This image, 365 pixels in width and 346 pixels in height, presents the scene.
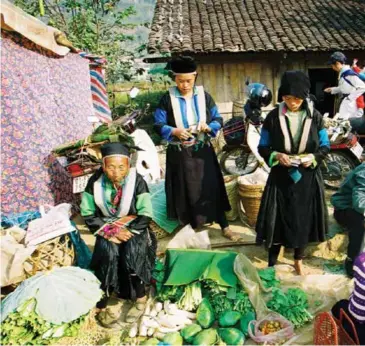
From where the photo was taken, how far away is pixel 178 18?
10594 mm

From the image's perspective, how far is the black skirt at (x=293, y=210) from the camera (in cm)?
332

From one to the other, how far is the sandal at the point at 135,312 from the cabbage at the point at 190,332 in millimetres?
486

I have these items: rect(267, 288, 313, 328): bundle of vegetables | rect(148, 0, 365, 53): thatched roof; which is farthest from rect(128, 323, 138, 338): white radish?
rect(148, 0, 365, 53): thatched roof

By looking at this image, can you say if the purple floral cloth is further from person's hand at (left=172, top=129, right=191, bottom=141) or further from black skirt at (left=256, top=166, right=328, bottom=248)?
person's hand at (left=172, top=129, right=191, bottom=141)

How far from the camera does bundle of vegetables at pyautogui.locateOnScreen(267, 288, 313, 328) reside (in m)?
2.85

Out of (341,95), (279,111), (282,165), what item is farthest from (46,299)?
(341,95)

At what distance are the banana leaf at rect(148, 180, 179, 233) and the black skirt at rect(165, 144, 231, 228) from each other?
0.27m

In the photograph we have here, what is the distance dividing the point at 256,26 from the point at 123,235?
888cm

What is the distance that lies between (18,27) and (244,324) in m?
4.22

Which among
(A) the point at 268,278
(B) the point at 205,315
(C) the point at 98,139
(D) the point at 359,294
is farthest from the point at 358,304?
(C) the point at 98,139

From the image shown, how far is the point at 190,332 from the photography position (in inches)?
110

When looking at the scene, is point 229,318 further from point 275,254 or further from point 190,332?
point 275,254

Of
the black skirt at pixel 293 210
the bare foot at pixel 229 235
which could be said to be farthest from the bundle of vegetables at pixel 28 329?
the bare foot at pixel 229 235

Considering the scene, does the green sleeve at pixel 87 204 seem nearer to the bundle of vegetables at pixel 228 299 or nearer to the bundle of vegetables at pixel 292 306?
the bundle of vegetables at pixel 228 299
